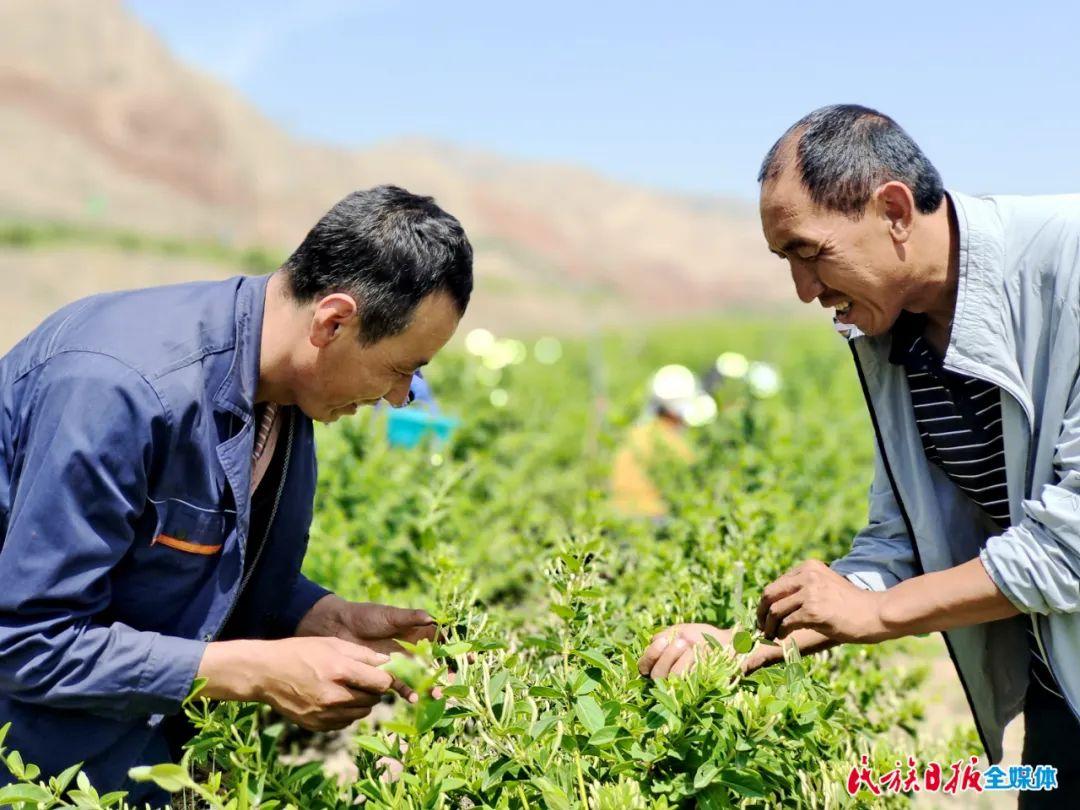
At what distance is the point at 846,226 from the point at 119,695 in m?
1.43

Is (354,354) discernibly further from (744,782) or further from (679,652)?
(744,782)

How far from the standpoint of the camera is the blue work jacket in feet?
5.42

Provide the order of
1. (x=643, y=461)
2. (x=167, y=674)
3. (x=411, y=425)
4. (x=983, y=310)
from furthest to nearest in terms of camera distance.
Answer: (x=643, y=461) → (x=411, y=425) → (x=983, y=310) → (x=167, y=674)

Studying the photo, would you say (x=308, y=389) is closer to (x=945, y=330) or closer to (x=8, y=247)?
(x=945, y=330)

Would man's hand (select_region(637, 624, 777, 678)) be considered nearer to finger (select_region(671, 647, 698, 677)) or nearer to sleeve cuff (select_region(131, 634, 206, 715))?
finger (select_region(671, 647, 698, 677))

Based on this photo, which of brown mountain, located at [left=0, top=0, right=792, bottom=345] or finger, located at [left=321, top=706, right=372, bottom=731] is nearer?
finger, located at [left=321, top=706, right=372, bottom=731]

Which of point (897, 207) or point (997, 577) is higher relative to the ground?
point (897, 207)

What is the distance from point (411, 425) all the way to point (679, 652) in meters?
3.42

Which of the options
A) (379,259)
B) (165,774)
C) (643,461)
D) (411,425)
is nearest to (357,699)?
(165,774)

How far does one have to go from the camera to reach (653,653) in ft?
6.12

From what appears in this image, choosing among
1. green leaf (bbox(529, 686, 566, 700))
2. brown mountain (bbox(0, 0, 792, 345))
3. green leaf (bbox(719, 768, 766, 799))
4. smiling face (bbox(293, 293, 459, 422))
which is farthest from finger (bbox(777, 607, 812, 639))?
brown mountain (bbox(0, 0, 792, 345))

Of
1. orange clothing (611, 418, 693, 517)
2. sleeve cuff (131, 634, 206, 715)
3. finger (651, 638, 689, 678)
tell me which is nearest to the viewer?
sleeve cuff (131, 634, 206, 715)

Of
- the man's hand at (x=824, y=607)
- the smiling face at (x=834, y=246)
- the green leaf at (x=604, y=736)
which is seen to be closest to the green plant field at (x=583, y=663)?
the green leaf at (x=604, y=736)

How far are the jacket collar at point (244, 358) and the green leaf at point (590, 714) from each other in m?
0.73
